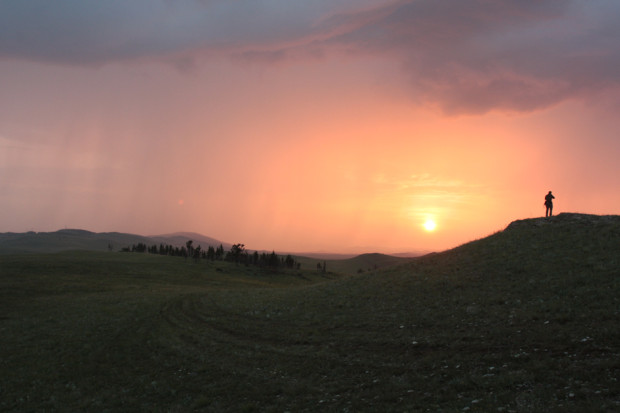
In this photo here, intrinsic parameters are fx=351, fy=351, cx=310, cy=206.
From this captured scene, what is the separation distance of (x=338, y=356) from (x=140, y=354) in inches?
620

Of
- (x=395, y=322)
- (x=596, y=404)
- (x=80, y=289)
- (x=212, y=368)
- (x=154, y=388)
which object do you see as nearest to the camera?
(x=596, y=404)

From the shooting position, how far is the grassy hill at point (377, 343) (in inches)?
573

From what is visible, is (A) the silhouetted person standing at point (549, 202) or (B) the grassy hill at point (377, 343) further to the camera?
(A) the silhouetted person standing at point (549, 202)

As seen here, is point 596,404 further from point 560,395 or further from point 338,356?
point 338,356

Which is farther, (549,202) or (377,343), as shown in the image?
(549,202)

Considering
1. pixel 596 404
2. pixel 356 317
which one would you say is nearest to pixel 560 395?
pixel 596 404

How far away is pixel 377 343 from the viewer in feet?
71.5

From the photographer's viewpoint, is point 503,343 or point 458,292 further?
point 458,292

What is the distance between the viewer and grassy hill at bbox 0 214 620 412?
14547mm

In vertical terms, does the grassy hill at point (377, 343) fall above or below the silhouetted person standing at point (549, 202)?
below

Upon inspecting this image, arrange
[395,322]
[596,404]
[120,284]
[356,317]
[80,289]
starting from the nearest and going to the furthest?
[596,404]
[395,322]
[356,317]
[80,289]
[120,284]

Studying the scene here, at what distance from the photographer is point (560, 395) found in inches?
480

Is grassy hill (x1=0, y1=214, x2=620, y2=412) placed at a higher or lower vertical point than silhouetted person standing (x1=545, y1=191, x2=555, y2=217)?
lower

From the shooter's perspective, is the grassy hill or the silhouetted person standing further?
the silhouetted person standing
